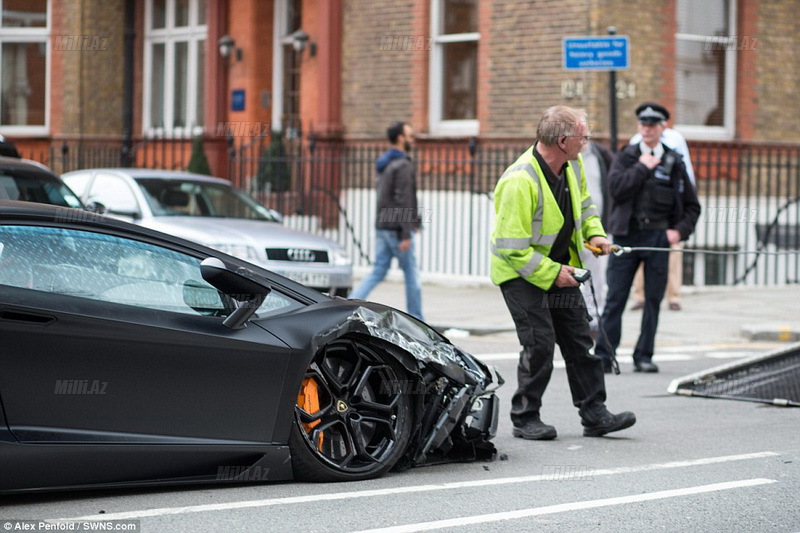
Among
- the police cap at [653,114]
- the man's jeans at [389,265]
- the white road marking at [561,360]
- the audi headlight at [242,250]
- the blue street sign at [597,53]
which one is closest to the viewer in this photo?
the police cap at [653,114]

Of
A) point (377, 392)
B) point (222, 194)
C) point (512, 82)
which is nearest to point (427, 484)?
point (377, 392)

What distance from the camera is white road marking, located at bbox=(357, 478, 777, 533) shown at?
530cm

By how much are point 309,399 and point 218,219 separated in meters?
7.63

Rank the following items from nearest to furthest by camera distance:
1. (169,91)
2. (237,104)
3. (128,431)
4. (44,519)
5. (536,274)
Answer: (44,519)
(128,431)
(536,274)
(237,104)
(169,91)

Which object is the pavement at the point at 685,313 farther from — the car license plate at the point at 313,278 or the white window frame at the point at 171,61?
the white window frame at the point at 171,61

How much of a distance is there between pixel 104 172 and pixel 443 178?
19.0 feet

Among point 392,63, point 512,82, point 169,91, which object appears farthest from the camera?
point 169,91

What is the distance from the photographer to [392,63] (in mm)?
19281

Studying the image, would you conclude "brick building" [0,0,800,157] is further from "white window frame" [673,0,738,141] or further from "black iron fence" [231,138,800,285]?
"black iron fence" [231,138,800,285]

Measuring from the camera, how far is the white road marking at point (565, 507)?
5305 mm

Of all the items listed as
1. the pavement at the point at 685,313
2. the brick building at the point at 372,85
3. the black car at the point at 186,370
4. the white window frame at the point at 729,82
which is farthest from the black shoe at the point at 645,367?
the white window frame at the point at 729,82

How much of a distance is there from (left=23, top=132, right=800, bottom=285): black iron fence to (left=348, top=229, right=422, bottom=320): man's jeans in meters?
3.88

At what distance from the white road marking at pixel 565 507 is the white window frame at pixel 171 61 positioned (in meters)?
17.6

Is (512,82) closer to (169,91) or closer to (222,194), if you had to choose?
(222,194)
